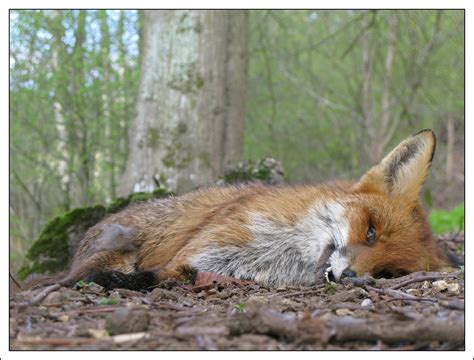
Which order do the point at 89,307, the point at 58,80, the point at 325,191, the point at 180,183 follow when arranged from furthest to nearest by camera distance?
1. the point at 58,80
2. the point at 180,183
3. the point at 325,191
4. the point at 89,307

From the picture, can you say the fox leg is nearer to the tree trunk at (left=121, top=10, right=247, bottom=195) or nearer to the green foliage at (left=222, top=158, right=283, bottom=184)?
the green foliage at (left=222, top=158, right=283, bottom=184)

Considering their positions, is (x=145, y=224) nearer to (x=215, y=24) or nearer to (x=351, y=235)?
(x=351, y=235)

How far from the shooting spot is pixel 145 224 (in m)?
6.08

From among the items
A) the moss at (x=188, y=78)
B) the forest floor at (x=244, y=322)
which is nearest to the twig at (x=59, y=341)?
the forest floor at (x=244, y=322)

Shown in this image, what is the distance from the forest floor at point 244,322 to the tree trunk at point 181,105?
4677 millimetres

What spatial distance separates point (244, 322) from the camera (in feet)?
9.50

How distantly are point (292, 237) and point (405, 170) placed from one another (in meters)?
1.36

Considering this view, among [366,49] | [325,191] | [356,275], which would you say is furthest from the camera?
[366,49]

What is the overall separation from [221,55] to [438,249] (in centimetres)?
503

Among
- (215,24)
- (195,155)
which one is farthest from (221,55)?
(195,155)

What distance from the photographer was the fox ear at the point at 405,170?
5441mm

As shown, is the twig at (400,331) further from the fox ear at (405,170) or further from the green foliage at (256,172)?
the green foliage at (256,172)

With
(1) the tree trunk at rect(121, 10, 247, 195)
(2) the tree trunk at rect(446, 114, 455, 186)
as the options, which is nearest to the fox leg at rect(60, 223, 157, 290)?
(1) the tree trunk at rect(121, 10, 247, 195)

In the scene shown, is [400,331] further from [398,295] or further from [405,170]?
[405,170]
